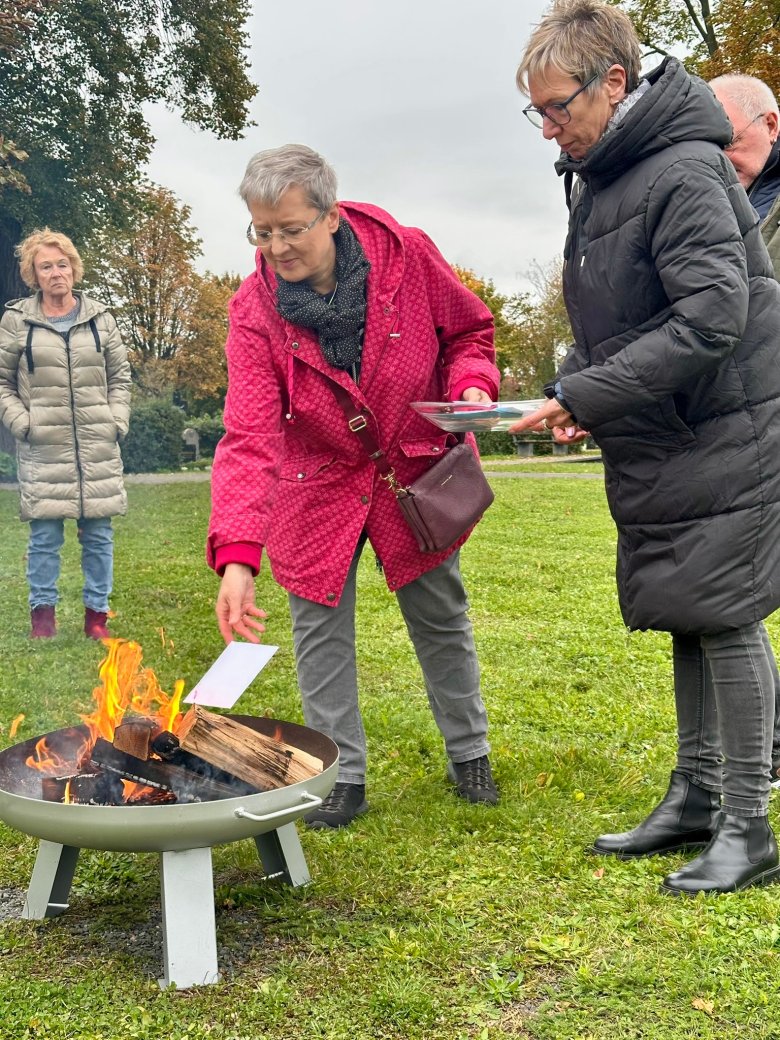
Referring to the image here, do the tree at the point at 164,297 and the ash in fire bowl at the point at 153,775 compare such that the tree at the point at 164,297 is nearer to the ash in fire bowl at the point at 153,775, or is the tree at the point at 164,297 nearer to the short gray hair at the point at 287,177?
the short gray hair at the point at 287,177

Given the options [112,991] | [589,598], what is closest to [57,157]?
[589,598]

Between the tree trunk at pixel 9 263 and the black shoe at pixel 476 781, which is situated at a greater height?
the tree trunk at pixel 9 263

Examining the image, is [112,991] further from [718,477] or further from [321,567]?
[718,477]

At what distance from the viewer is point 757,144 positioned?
3504mm

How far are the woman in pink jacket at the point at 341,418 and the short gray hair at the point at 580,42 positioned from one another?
0.64 m

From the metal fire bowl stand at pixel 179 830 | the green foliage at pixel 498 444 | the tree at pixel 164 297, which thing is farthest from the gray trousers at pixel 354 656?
the green foliage at pixel 498 444

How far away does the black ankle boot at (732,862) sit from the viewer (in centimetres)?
264

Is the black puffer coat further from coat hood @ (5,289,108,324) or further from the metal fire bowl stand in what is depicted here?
coat hood @ (5,289,108,324)

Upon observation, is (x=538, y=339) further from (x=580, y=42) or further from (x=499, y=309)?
(x=580, y=42)

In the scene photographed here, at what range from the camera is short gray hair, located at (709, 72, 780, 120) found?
3461 mm

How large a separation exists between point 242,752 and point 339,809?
79cm

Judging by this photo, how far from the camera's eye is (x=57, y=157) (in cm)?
841

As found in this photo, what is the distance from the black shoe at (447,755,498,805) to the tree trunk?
6328 mm

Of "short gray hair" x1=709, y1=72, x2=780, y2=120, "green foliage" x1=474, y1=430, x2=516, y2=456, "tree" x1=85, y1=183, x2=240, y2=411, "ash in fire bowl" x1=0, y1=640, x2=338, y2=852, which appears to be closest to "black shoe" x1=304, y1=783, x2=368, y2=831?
"ash in fire bowl" x1=0, y1=640, x2=338, y2=852
